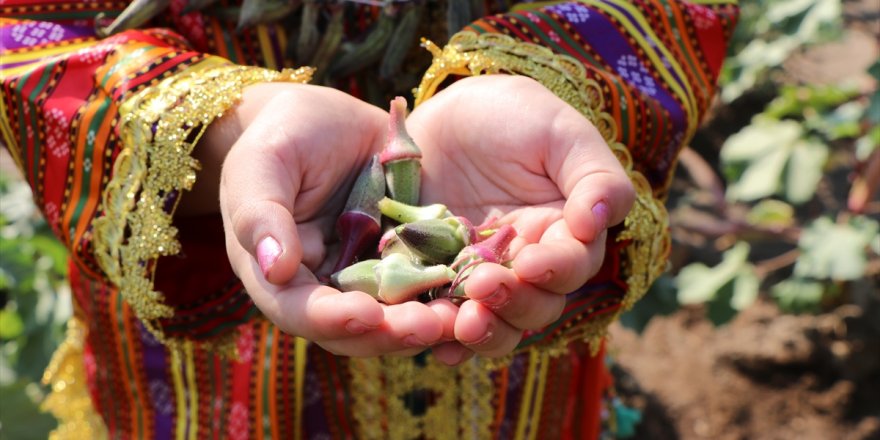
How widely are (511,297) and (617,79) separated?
1.08 ft

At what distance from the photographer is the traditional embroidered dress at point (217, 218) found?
83 centimetres

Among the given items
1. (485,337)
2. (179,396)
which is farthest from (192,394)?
(485,337)

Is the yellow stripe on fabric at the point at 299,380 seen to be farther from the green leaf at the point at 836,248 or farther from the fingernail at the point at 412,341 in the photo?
the green leaf at the point at 836,248

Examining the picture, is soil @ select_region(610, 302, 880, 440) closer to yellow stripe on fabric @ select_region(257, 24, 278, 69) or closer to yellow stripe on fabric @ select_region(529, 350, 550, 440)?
yellow stripe on fabric @ select_region(529, 350, 550, 440)

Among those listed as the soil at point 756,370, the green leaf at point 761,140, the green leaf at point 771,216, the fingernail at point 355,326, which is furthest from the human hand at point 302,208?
the green leaf at point 771,216

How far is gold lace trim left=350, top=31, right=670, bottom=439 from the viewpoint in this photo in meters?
0.86

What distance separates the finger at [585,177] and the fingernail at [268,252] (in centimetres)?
21

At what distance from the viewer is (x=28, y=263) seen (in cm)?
142

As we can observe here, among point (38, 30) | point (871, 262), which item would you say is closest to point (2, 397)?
point (38, 30)

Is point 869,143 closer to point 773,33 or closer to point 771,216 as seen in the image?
point 771,216

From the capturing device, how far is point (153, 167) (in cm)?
81

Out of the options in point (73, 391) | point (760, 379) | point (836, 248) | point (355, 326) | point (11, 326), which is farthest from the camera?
point (760, 379)

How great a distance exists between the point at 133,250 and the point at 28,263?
0.70 meters

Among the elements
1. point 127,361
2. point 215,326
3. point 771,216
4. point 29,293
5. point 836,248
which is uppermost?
point 215,326
